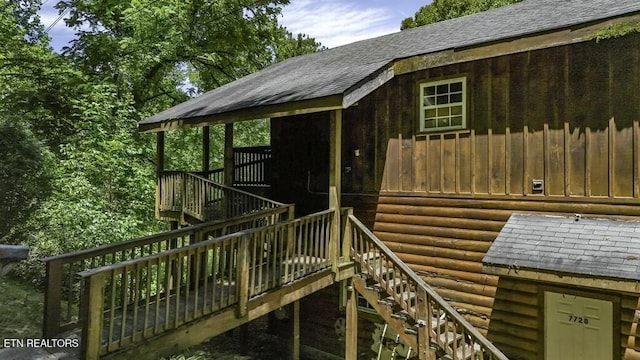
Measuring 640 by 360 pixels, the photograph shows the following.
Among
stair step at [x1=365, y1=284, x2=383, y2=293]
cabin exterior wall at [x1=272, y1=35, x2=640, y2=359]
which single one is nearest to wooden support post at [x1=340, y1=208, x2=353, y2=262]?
stair step at [x1=365, y1=284, x2=383, y2=293]

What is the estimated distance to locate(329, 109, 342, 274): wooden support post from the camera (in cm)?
758

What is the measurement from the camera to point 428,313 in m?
6.87

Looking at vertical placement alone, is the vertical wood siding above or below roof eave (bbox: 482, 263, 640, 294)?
above

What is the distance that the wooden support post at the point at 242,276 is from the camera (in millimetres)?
5988

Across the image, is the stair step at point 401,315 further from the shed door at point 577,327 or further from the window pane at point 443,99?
the window pane at point 443,99

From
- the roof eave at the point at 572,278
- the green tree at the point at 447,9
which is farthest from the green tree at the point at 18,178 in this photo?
the green tree at the point at 447,9

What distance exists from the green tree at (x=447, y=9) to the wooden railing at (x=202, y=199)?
18.8 m

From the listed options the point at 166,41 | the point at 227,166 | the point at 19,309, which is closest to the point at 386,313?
the point at 227,166

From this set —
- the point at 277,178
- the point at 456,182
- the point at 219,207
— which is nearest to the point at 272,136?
the point at 277,178

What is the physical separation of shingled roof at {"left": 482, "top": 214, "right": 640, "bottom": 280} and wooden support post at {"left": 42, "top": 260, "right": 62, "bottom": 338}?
600cm

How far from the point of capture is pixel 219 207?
408 inches

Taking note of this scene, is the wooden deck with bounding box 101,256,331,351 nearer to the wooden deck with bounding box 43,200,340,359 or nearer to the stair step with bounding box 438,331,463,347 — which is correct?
the wooden deck with bounding box 43,200,340,359

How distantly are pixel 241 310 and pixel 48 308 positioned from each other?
2472 millimetres

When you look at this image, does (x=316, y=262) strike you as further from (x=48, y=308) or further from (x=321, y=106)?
(x=48, y=308)
